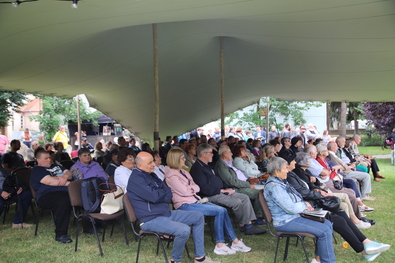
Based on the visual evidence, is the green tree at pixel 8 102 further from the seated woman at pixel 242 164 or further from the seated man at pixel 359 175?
the seated man at pixel 359 175

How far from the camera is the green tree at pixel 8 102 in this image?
1318cm

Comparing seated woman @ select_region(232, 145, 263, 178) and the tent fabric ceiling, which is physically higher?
the tent fabric ceiling

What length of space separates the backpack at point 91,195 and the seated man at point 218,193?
113 cm

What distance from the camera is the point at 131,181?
12.0ft

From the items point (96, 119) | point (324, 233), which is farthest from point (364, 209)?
point (96, 119)

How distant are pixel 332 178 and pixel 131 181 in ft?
11.0

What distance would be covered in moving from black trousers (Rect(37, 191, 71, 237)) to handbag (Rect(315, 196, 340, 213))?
2.90 meters

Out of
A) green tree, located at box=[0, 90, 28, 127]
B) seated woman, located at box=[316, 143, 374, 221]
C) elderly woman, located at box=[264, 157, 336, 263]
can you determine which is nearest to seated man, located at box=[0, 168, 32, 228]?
elderly woman, located at box=[264, 157, 336, 263]

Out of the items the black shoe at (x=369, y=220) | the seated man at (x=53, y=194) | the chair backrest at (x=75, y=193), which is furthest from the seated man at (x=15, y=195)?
the black shoe at (x=369, y=220)

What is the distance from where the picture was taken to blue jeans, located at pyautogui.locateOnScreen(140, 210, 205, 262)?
11.7 ft

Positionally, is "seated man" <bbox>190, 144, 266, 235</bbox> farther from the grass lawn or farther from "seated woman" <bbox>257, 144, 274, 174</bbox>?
"seated woman" <bbox>257, 144, 274, 174</bbox>

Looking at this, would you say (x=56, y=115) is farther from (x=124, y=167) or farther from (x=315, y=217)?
(x=315, y=217)

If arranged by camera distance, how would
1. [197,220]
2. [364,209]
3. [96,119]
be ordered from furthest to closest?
[96,119]
[364,209]
[197,220]

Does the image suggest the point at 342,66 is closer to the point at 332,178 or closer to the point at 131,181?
the point at 332,178
